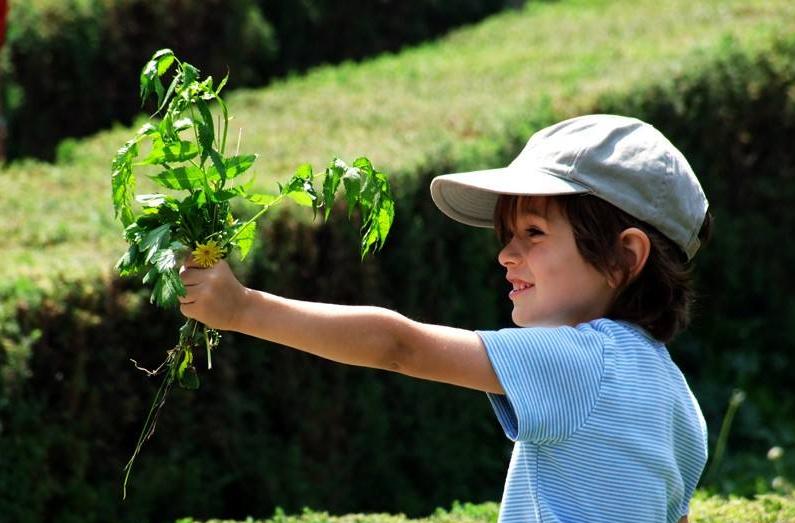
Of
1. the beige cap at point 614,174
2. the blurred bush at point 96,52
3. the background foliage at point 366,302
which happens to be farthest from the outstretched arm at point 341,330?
the blurred bush at point 96,52

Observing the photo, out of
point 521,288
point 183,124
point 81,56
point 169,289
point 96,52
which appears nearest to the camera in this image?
point 169,289

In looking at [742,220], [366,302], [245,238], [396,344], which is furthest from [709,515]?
[742,220]

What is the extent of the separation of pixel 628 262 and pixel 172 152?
33.4 inches

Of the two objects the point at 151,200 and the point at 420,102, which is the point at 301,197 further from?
the point at 420,102

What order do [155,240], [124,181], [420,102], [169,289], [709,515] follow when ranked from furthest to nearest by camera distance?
[420,102], [709,515], [124,181], [155,240], [169,289]

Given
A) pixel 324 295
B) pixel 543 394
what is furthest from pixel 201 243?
pixel 324 295

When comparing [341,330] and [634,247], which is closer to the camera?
[341,330]

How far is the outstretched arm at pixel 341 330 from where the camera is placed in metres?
2.17

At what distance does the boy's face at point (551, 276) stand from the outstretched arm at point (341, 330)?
26 centimetres

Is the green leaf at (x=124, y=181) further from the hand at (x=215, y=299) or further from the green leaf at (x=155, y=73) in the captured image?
the hand at (x=215, y=299)

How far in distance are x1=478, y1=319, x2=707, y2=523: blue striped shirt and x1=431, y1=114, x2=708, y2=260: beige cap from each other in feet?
0.76

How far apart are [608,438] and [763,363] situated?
5621 mm

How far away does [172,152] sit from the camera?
237cm

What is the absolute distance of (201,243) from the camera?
229 centimetres
